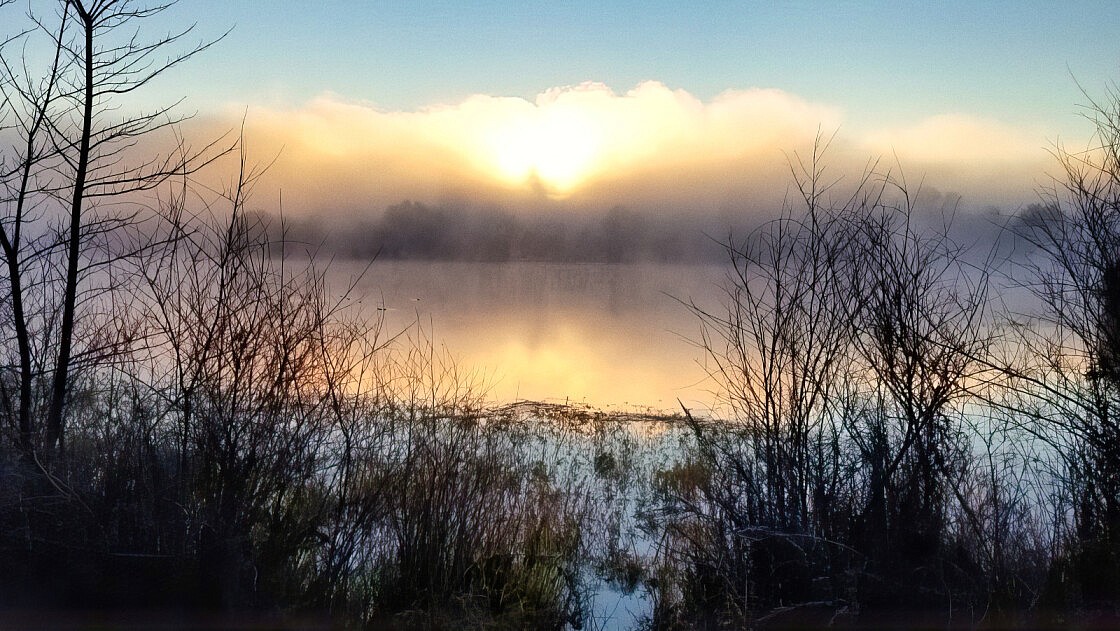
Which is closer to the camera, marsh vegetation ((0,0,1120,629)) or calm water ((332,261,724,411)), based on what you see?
marsh vegetation ((0,0,1120,629))

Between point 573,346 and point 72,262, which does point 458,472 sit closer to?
point 72,262

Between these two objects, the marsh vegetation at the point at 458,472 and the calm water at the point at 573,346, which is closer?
the marsh vegetation at the point at 458,472

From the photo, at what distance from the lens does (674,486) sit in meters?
9.52

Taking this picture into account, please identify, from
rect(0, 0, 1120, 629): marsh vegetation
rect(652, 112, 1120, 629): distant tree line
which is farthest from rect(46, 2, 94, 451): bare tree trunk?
rect(652, 112, 1120, 629): distant tree line

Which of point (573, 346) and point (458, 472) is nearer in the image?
point (458, 472)

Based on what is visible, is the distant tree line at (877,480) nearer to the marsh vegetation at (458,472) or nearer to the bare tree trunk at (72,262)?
the marsh vegetation at (458,472)

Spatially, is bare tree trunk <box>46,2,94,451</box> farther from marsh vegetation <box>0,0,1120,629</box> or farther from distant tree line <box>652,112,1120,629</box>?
distant tree line <box>652,112,1120,629</box>

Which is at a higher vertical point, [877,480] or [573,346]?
[573,346]

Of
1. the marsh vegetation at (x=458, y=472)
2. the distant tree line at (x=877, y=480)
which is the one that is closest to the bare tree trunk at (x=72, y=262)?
the marsh vegetation at (x=458, y=472)

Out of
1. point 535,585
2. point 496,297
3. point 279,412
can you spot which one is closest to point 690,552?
point 535,585

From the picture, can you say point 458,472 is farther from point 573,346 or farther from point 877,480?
point 573,346

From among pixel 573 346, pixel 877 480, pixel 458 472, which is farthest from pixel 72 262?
pixel 573 346

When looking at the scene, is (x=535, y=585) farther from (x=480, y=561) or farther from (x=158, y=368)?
(x=158, y=368)

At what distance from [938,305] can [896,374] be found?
2.18 feet
